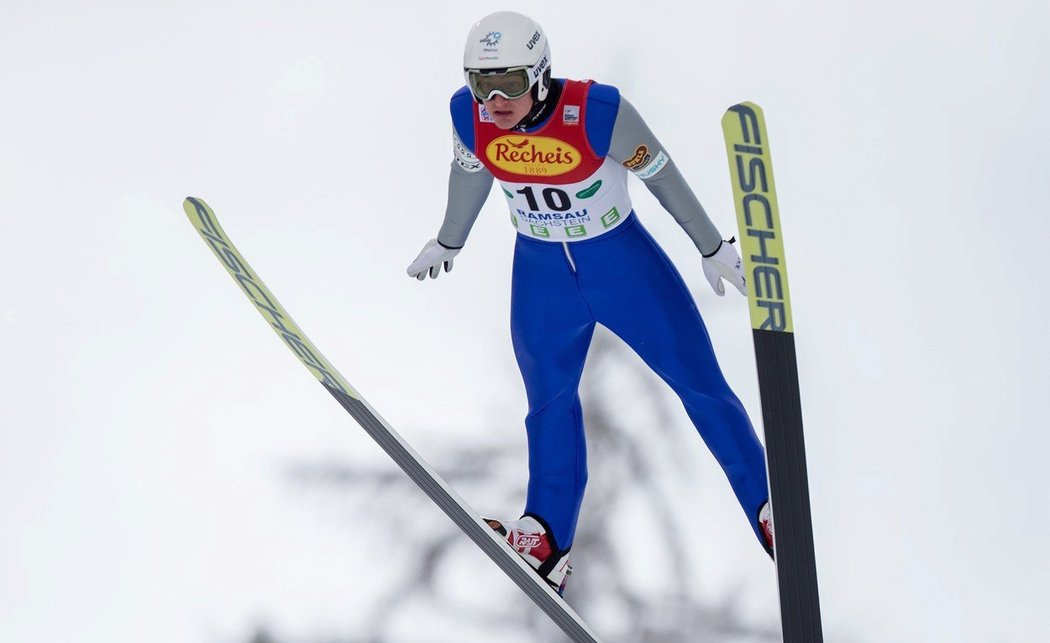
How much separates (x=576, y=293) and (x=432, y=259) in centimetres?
40

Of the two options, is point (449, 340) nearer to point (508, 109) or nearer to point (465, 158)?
point (465, 158)

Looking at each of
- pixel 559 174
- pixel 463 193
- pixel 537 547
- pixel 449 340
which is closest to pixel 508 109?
pixel 559 174

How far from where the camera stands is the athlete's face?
2.30 meters

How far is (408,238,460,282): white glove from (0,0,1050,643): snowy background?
0.80 meters

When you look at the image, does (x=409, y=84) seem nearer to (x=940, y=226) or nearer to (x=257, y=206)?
(x=257, y=206)

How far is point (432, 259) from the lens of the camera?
2.82 meters

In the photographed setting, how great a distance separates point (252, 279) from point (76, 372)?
53.5 inches

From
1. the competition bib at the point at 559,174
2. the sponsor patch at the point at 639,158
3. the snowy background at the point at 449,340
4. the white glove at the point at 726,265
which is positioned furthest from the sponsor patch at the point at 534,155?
the snowy background at the point at 449,340

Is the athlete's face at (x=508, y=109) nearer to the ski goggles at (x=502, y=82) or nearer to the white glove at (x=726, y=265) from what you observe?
the ski goggles at (x=502, y=82)

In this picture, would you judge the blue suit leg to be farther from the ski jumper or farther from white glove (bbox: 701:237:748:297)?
white glove (bbox: 701:237:748:297)

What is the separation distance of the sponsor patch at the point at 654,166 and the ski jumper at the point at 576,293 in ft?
0.14

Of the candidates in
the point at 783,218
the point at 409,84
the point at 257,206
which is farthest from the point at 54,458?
the point at 783,218

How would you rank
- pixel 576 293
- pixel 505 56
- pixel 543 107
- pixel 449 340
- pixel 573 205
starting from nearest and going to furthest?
pixel 505 56 → pixel 543 107 → pixel 573 205 → pixel 576 293 → pixel 449 340

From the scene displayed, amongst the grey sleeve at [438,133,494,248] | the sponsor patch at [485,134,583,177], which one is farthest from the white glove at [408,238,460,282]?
the sponsor patch at [485,134,583,177]
